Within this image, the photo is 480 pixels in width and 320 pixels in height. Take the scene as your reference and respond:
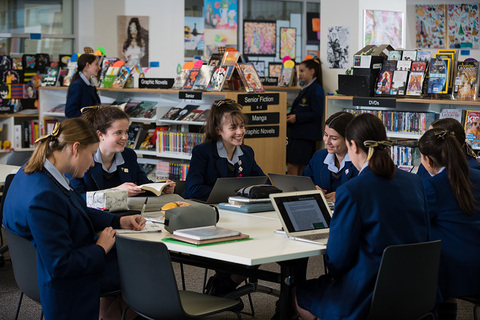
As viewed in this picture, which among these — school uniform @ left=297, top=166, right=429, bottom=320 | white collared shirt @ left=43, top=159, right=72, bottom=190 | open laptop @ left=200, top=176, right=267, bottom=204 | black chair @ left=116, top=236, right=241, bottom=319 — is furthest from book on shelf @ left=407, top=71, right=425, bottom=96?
white collared shirt @ left=43, top=159, right=72, bottom=190

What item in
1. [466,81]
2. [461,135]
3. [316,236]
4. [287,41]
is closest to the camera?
[316,236]

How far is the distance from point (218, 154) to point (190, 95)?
7.73 ft

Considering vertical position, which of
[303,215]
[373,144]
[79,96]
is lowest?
[303,215]

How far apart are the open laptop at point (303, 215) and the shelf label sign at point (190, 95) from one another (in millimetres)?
3737

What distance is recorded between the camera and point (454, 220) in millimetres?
3402

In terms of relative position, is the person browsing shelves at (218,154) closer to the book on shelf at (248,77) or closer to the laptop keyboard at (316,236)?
the laptop keyboard at (316,236)

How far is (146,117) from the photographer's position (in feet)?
25.5

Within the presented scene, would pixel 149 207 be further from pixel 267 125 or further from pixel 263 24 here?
pixel 263 24

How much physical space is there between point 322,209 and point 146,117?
185 inches

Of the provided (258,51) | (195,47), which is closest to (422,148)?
(195,47)

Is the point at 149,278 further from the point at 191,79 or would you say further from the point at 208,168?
the point at 191,79

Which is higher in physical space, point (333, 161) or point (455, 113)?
point (455, 113)

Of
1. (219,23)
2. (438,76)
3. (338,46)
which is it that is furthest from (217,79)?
(219,23)

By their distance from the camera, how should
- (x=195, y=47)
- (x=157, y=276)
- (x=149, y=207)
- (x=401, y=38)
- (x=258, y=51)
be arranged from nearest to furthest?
(x=157, y=276) → (x=149, y=207) → (x=401, y=38) → (x=195, y=47) → (x=258, y=51)
